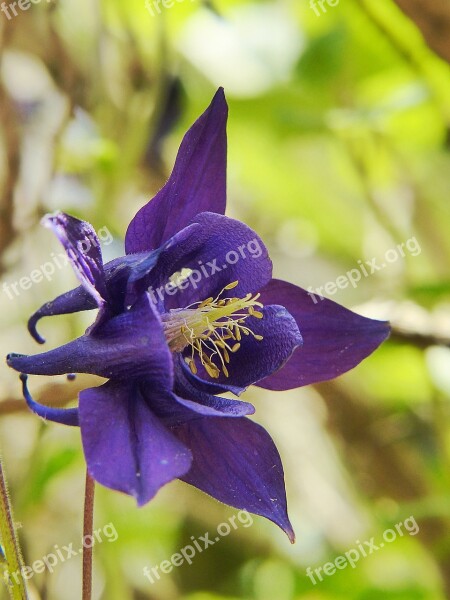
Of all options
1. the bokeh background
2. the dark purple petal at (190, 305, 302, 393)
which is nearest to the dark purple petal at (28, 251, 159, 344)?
the dark purple petal at (190, 305, 302, 393)

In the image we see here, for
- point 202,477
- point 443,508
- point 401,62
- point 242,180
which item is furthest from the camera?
point 242,180

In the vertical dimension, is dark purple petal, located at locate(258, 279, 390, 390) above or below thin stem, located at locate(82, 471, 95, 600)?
below

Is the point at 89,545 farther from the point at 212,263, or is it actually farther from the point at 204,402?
the point at 212,263

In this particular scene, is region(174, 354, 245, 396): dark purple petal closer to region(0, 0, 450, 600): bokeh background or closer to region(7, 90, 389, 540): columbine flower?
region(7, 90, 389, 540): columbine flower

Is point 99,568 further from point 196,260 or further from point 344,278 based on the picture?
point 196,260

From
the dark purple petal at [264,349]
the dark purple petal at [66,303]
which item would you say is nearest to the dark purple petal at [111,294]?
the dark purple petal at [66,303]

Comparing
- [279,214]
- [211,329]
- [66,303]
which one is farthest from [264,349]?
[279,214]

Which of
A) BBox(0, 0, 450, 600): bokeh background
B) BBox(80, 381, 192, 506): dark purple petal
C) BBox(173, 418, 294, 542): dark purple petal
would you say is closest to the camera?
BBox(80, 381, 192, 506): dark purple petal

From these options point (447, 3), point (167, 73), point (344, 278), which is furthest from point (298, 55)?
point (447, 3)
